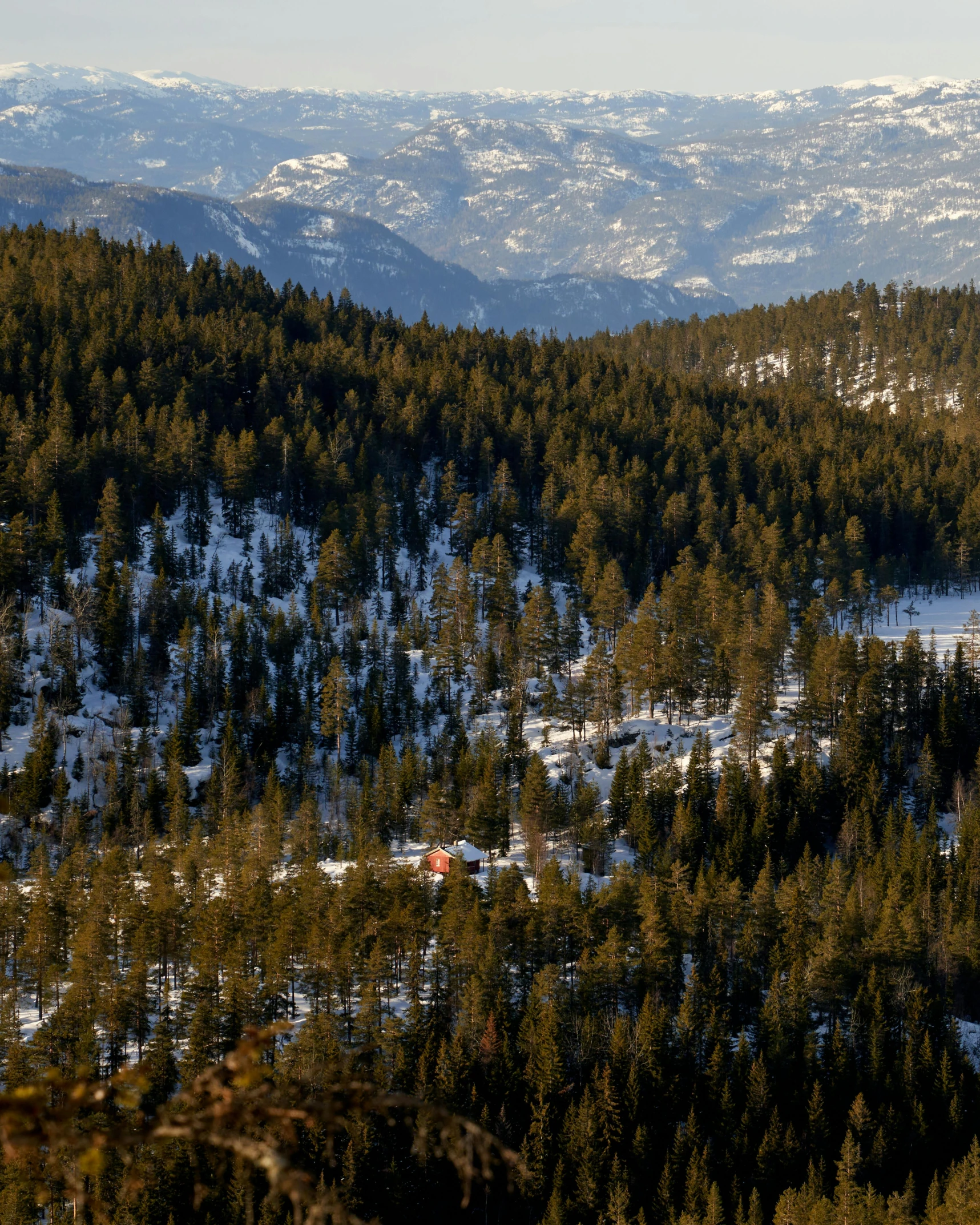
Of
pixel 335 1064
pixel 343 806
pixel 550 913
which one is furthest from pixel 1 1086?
pixel 343 806

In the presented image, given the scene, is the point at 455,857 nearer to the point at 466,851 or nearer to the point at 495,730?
the point at 466,851

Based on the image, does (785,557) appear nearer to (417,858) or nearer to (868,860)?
(868,860)

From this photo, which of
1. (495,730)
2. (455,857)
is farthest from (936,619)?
(455,857)

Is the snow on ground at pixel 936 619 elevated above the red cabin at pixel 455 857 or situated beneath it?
elevated above

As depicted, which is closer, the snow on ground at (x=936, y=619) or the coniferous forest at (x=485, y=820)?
the coniferous forest at (x=485, y=820)

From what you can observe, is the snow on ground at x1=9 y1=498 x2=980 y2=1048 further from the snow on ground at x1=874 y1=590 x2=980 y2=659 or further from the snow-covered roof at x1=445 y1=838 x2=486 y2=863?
the snow-covered roof at x1=445 y1=838 x2=486 y2=863

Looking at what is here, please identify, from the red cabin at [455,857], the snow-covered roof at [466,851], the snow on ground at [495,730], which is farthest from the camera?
the snow on ground at [495,730]

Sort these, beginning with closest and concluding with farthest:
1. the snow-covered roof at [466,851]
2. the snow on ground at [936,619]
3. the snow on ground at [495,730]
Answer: the snow-covered roof at [466,851] → the snow on ground at [495,730] → the snow on ground at [936,619]

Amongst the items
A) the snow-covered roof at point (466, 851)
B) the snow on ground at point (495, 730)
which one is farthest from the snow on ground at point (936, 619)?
the snow-covered roof at point (466, 851)

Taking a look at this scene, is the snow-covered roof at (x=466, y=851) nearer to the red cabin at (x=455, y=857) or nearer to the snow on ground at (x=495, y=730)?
the red cabin at (x=455, y=857)
